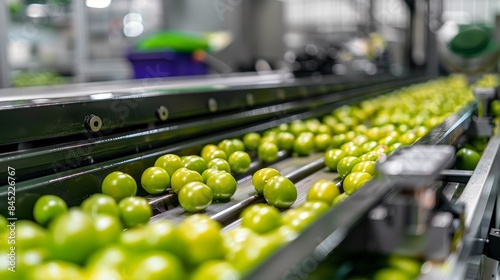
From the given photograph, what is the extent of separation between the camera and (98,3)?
722 centimetres

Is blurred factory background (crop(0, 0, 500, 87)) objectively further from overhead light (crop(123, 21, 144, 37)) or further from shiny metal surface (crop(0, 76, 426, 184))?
shiny metal surface (crop(0, 76, 426, 184))

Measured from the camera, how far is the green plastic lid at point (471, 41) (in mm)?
6293

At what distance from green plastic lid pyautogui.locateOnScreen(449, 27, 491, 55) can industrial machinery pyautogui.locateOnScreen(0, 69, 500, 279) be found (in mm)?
3980

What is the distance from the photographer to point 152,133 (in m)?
2.02

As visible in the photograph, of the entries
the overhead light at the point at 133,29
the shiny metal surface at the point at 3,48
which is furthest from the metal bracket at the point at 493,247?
A: the overhead light at the point at 133,29

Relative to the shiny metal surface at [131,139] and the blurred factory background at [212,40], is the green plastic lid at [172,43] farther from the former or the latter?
the shiny metal surface at [131,139]

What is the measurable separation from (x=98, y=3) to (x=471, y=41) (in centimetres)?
496

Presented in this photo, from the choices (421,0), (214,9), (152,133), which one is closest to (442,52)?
(421,0)

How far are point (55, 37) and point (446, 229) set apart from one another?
8709 millimetres

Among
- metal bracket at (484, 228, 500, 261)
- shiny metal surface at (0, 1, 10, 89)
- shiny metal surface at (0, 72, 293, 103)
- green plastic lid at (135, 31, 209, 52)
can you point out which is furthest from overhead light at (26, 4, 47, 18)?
metal bracket at (484, 228, 500, 261)

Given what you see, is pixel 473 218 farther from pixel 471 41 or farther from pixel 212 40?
pixel 212 40

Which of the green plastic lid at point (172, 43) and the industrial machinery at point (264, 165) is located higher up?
the green plastic lid at point (172, 43)

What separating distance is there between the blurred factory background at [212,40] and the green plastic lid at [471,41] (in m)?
0.01
